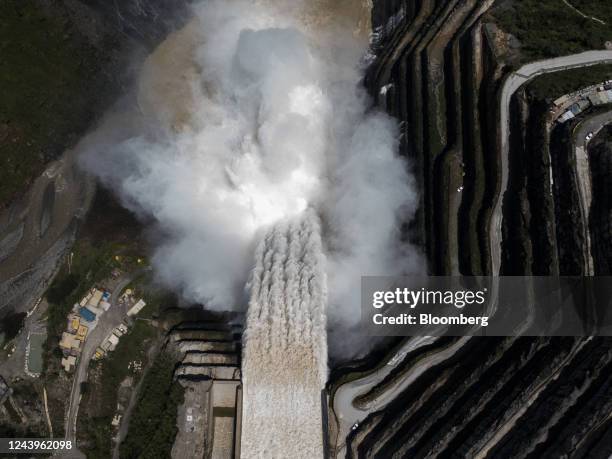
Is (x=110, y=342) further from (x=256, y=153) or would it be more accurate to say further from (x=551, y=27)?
(x=551, y=27)

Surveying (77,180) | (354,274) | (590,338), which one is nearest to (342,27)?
(354,274)

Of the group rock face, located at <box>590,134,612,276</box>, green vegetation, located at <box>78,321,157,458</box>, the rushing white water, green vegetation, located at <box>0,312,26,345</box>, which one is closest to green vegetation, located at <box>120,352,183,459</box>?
green vegetation, located at <box>78,321,157,458</box>

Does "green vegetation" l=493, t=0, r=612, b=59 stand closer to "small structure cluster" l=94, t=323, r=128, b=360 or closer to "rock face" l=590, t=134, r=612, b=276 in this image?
"rock face" l=590, t=134, r=612, b=276

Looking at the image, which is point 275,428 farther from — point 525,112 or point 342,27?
point 342,27

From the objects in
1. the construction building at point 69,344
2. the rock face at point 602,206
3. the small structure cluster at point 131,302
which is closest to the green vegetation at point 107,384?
the small structure cluster at point 131,302

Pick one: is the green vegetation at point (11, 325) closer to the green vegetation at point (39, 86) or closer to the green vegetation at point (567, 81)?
the green vegetation at point (39, 86)
